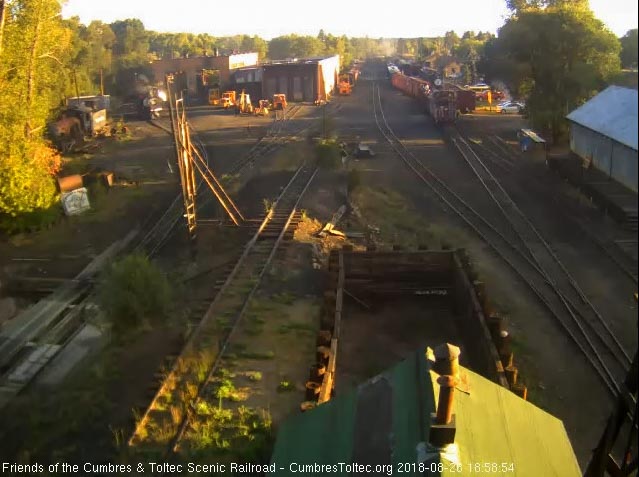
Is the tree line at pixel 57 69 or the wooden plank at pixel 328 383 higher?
the tree line at pixel 57 69

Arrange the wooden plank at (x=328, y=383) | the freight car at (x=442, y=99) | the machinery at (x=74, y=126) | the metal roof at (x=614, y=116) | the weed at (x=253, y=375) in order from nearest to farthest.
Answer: the metal roof at (x=614, y=116), the wooden plank at (x=328, y=383), the weed at (x=253, y=375), the machinery at (x=74, y=126), the freight car at (x=442, y=99)

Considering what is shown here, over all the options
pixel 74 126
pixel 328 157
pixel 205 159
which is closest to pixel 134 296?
pixel 328 157

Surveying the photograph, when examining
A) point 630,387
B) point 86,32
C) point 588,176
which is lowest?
point 630,387

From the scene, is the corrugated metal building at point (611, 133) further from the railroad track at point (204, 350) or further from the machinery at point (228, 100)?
the machinery at point (228, 100)

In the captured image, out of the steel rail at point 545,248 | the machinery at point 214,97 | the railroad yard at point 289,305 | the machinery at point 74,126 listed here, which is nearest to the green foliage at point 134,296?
the railroad yard at point 289,305

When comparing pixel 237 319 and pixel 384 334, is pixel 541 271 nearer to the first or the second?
pixel 384 334

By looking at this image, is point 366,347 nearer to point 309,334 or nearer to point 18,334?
point 309,334

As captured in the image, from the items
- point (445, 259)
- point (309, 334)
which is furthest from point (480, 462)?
point (445, 259)
